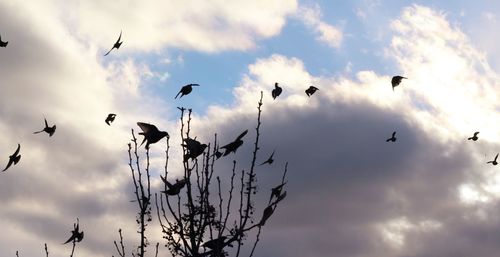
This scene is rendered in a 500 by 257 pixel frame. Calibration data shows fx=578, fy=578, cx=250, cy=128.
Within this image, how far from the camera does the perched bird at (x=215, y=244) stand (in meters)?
8.00

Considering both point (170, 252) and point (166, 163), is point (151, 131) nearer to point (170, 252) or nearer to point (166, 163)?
point (166, 163)

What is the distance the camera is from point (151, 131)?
28.4ft


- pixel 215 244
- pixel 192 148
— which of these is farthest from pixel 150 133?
pixel 215 244

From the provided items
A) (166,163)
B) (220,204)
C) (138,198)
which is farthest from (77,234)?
(220,204)

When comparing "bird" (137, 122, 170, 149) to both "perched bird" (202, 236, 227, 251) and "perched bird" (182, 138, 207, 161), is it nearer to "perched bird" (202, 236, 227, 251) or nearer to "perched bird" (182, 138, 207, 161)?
"perched bird" (182, 138, 207, 161)

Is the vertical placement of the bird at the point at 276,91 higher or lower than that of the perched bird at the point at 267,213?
higher

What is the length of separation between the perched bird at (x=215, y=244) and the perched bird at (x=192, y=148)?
4.18 ft

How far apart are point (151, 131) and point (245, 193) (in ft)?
5.66

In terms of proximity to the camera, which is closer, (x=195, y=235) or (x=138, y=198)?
(x=195, y=235)

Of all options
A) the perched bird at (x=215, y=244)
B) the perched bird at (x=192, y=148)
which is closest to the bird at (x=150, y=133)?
the perched bird at (x=192, y=148)

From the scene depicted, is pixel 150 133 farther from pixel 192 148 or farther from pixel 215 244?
pixel 215 244

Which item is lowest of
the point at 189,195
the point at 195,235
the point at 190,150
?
the point at 195,235

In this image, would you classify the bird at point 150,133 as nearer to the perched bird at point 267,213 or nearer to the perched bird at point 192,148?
the perched bird at point 192,148

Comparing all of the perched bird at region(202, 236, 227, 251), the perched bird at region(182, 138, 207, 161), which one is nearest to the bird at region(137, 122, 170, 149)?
the perched bird at region(182, 138, 207, 161)
